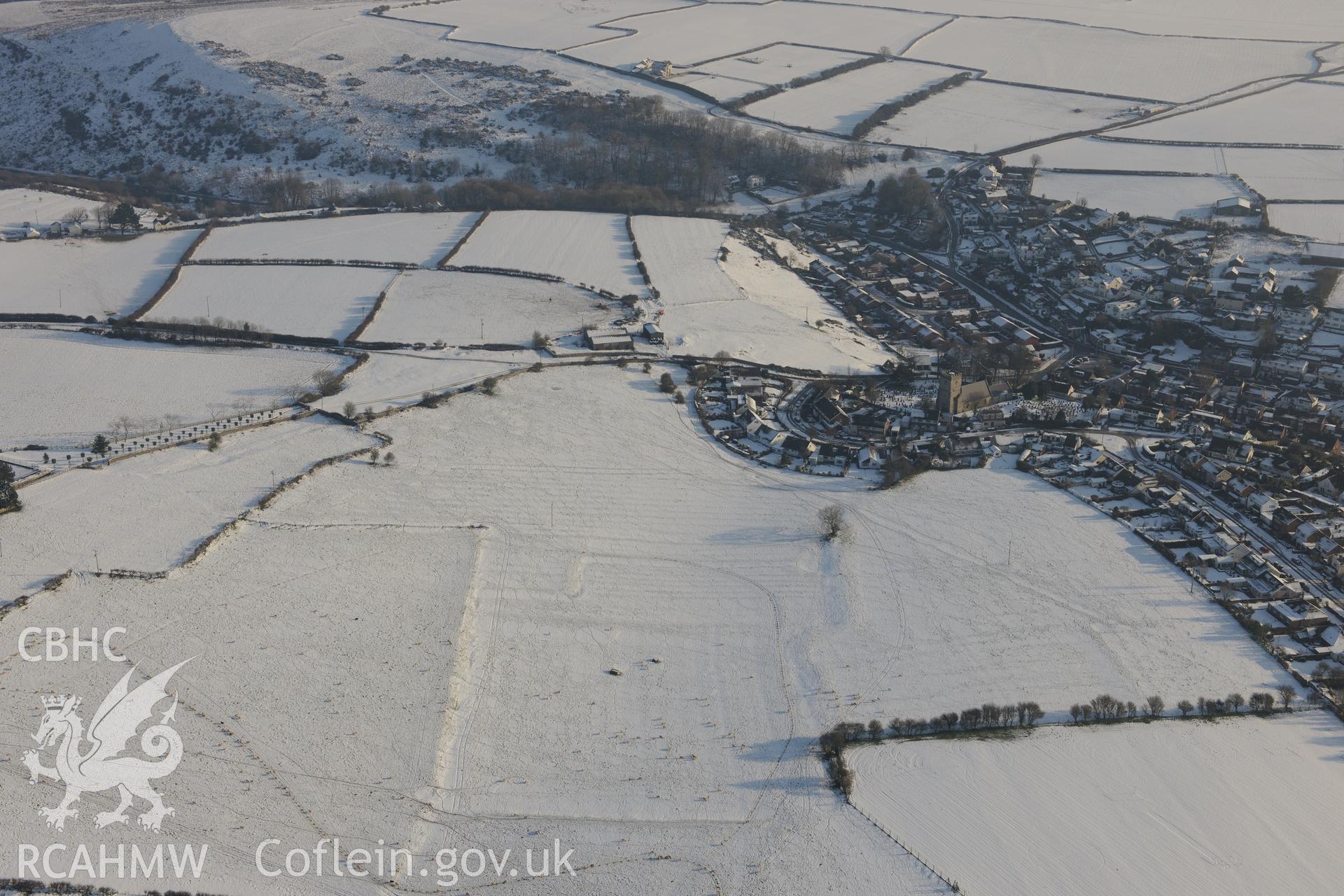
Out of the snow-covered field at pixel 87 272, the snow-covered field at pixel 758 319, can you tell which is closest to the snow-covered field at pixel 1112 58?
the snow-covered field at pixel 758 319

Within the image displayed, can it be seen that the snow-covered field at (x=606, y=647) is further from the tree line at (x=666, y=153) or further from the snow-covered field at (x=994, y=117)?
the snow-covered field at (x=994, y=117)

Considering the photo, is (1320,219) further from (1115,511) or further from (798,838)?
(798,838)

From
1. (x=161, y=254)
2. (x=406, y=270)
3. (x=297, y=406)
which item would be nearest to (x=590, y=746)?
(x=297, y=406)

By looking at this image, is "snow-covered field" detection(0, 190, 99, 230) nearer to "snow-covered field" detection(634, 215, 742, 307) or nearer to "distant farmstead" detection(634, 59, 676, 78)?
"snow-covered field" detection(634, 215, 742, 307)

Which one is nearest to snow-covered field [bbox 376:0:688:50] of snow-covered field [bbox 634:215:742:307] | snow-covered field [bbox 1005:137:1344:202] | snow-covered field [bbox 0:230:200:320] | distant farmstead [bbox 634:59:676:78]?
distant farmstead [bbox 634:59:676:78]

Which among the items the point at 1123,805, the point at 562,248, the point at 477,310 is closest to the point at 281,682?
the point at 1123,805
